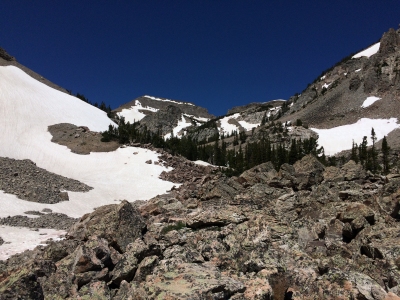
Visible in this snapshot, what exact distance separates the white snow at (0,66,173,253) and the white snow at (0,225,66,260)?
171 inches

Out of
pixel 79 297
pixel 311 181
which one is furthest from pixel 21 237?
pixel 311 181

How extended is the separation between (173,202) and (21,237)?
33.4ft

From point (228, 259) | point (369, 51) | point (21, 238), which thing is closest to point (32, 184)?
point (21, 238)

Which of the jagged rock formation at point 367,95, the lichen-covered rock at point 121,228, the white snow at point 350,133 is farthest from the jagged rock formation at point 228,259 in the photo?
the jagged rock formation at point 367,95

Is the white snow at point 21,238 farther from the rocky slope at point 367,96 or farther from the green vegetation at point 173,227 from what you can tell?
the rocky slope at point 367,96

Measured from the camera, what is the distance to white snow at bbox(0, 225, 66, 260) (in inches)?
615

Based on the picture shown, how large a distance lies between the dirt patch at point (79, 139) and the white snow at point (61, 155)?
63.7 inches

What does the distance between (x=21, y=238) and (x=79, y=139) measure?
45.7 meters

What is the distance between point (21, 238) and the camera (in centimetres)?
1781

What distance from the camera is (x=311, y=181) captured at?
22359 mm

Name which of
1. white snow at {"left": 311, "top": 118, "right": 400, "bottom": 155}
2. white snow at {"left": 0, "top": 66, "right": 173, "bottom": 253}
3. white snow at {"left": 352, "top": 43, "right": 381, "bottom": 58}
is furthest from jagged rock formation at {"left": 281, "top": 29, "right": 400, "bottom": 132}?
white snow at {"left": 0, "top": 66, "right": 173, "bottom": 253}

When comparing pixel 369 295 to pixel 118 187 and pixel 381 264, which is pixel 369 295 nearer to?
pixel 381 264

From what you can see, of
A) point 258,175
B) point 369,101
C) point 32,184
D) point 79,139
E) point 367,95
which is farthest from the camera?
point 367,95

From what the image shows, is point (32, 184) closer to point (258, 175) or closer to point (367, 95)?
point (258, 175)
